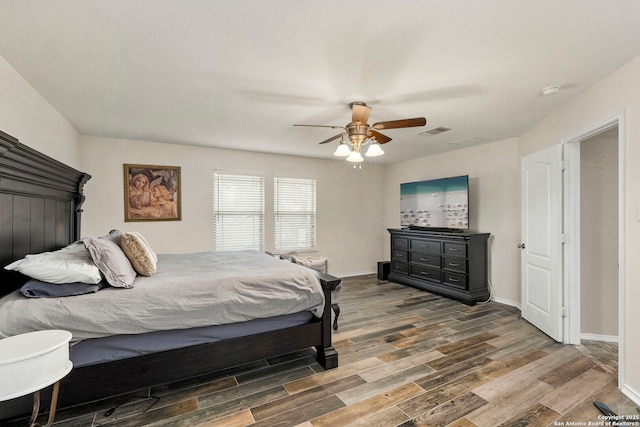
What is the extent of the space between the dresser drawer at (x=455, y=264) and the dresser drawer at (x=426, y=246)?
0.70 ft

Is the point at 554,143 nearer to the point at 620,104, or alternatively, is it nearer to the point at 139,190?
the point at 620,104

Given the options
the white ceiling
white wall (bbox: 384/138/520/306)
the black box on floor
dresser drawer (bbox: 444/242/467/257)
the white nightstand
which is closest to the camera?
the white nightstand

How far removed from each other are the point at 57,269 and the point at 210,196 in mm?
3121

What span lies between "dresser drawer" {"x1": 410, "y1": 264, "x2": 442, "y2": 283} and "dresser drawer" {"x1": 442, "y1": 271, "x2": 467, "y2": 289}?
99 millimetres

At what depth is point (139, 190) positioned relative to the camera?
4395mm

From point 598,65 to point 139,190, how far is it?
534cm

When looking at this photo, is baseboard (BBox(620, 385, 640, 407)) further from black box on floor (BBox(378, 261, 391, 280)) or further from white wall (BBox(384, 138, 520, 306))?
black box on floor (BBox(378, 261, 391, 280))

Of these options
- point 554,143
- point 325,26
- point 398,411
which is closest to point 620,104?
point 554,143

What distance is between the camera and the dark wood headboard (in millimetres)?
2047

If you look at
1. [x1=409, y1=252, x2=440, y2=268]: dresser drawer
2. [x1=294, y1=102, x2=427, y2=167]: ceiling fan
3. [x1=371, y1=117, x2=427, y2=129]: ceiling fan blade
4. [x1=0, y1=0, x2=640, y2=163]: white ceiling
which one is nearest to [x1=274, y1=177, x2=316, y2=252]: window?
[x1=409, y1=252, x2=440, y2=268]: dresser drawer

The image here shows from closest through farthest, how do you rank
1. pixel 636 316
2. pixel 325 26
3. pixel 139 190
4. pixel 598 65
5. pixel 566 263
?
pixel 325 26 → pixel 636 316 → pixel 598 65 → pixel 566 263 → pixel 139 190

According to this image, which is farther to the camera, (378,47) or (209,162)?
(209,162)

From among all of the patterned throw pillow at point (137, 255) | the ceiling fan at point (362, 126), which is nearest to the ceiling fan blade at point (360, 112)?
the ceiling fan at point (362, 126)

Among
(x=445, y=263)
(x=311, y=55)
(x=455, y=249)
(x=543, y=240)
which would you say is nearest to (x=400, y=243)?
(x=445, y=263)
